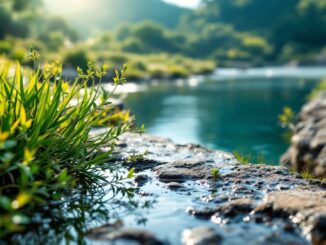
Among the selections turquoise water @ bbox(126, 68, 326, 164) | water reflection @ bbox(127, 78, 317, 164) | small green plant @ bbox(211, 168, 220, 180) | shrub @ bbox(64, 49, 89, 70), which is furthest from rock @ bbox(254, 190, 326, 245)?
shrub @ bbox(64, 49, 89, 70)

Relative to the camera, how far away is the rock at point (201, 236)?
72.7 inches

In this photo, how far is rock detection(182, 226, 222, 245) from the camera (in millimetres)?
1846

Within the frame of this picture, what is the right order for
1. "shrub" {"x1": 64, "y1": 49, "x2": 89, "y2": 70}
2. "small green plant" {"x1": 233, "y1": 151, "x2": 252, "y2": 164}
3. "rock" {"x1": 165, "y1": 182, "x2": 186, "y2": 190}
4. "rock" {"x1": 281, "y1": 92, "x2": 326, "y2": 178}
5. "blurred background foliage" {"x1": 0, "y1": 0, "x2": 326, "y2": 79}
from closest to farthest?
"rock" {"x1": 165, "y1": 182, "x2": 186, "y2": 190}, "small green plant" {"x1": 233, "y1": 151, "x2": 252, "y2": 164}, "rock" {"x1": 281, "y1": 92, "x2": 326, "y2": 178}, "shrub" {"x1": 64, "y1": 49, "x2": 89, "y2": 70}, "blurred background foliage" {"x1": 0, "y1": 0, "x2": 326, "y2": 79}

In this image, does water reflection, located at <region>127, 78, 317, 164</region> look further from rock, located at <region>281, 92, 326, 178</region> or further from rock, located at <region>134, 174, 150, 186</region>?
rock, located at <region>134, 174, 150, 186</region>

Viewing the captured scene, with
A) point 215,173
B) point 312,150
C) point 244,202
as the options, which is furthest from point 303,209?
point 312,150

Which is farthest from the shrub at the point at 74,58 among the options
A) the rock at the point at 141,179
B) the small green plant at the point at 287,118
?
the rock at the point at 141,179

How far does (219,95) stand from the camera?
2650 centimetres

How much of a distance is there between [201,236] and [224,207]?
38 cm

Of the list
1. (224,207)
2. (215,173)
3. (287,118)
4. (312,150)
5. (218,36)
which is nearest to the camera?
(224,207)

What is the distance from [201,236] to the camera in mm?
1887

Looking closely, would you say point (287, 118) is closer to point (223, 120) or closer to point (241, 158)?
point (223, 120)

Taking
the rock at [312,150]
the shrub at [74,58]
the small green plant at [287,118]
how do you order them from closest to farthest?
1. the rock at [312,150]
2. the small green plant at [287,118]
3. the shrub at [74,58]

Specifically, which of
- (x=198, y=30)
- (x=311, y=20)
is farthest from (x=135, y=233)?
(x=198, y=30)

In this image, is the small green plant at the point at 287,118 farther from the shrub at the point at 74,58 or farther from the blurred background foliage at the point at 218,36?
the blurred background foliage at the point at 218,36
